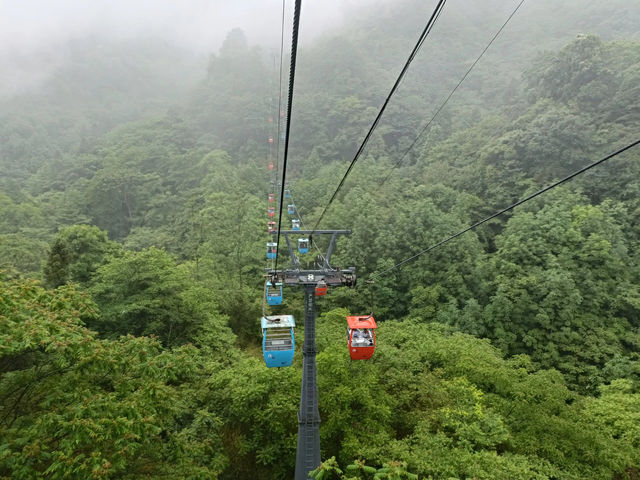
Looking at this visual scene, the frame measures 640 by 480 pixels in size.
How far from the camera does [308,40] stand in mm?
88125

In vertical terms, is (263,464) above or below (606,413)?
below

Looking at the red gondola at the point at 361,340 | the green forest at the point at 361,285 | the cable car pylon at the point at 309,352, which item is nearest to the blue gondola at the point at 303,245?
the green forest at the point at 361,285

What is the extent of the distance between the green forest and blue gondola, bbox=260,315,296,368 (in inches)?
70.6

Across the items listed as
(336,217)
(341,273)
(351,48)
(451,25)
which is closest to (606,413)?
(341,273)

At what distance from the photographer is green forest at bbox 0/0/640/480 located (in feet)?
21.2

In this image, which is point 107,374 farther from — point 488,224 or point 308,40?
point 308,40

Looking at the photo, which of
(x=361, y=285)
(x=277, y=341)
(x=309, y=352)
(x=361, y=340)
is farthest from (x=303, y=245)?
(x=361, y=285)

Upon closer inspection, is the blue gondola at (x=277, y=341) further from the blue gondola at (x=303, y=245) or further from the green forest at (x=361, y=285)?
the blue gondola at (x=303, y=245)

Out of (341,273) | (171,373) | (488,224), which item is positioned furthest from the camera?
(488,224)

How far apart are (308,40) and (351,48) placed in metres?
26.3

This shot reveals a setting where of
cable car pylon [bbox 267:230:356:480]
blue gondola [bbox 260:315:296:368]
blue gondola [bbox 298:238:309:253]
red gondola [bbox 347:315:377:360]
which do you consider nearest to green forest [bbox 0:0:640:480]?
cable car pylon [bbox 267:230:356:480]

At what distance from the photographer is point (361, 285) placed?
78.8 ft

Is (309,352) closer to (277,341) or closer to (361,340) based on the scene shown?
(277,341)

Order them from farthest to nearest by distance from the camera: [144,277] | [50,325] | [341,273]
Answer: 1. [144,277]
2. [341,273]
3. [50,325]
